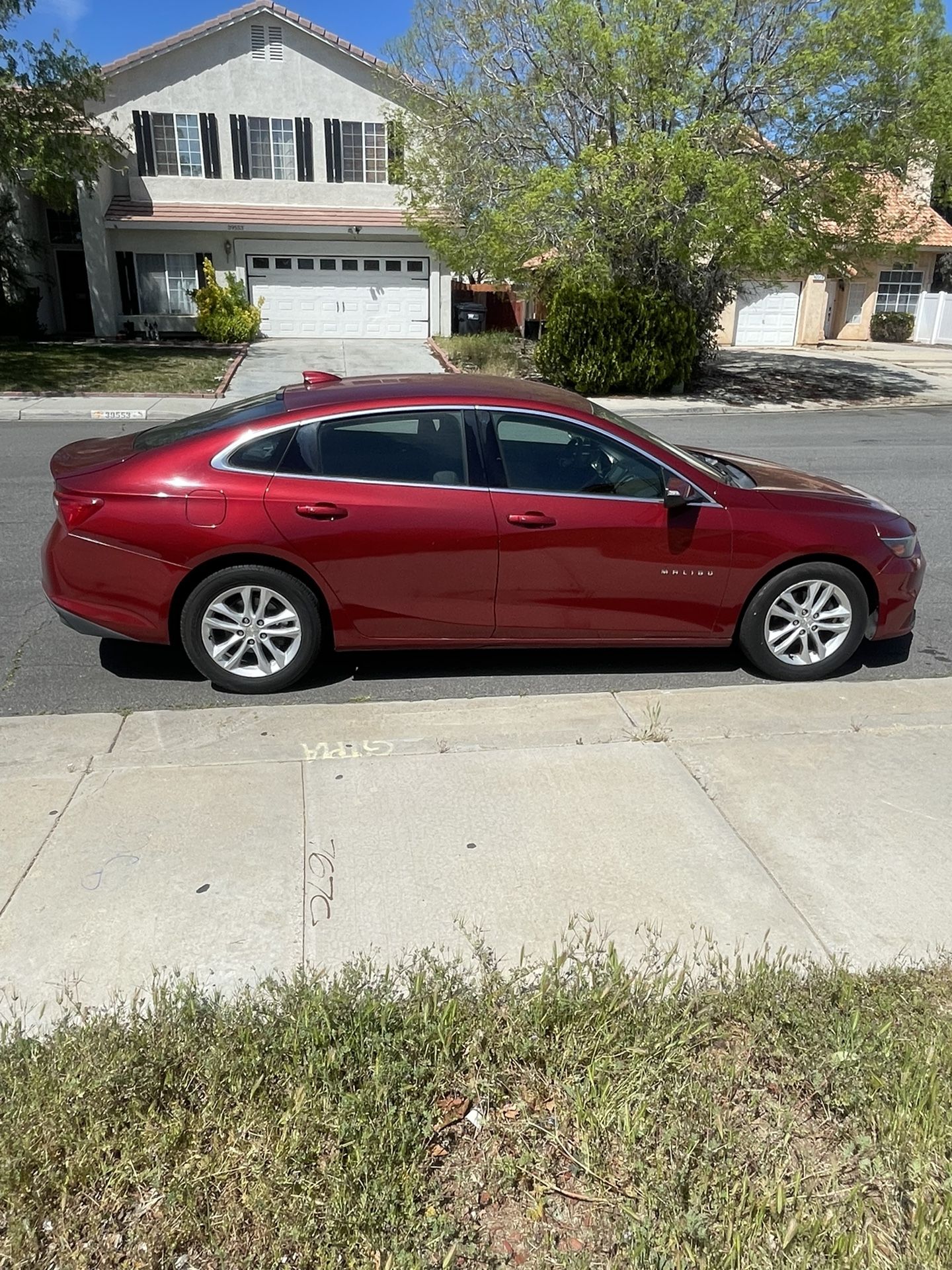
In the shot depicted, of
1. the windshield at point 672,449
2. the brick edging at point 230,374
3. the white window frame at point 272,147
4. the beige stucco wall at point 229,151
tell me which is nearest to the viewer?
the windshield at point 672,449

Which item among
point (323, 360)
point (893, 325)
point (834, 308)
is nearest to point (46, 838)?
point (323, 360)

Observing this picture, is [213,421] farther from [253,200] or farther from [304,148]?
[304,148]

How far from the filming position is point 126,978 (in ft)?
9.75

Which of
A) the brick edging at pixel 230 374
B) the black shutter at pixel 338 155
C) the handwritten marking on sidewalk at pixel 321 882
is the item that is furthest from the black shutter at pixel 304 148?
the handwritten marking on sidewalk at pixel 321 882

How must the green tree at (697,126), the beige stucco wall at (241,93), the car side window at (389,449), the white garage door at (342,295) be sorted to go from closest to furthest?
the car side window at (389,449) < the green tree at (697,126) < the beige stucco wall at (241,93) < the white garage door at (342,295)

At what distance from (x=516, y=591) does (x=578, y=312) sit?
1633 cm

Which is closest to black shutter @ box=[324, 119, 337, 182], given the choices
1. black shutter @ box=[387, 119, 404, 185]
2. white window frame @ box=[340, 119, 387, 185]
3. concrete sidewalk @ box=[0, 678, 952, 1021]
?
white window frame @ box=[340, 119, 387, 185]

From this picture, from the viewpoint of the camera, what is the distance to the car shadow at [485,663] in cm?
539

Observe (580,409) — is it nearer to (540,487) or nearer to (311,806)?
(540,487)

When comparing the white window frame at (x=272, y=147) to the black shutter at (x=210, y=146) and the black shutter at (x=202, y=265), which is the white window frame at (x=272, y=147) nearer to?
the black shutter at (x=210, y=146)

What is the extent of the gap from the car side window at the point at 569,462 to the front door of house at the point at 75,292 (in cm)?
2779

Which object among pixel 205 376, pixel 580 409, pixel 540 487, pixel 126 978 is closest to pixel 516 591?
pixel 540 487

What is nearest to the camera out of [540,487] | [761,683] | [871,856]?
[871,856]

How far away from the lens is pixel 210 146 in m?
27.4
